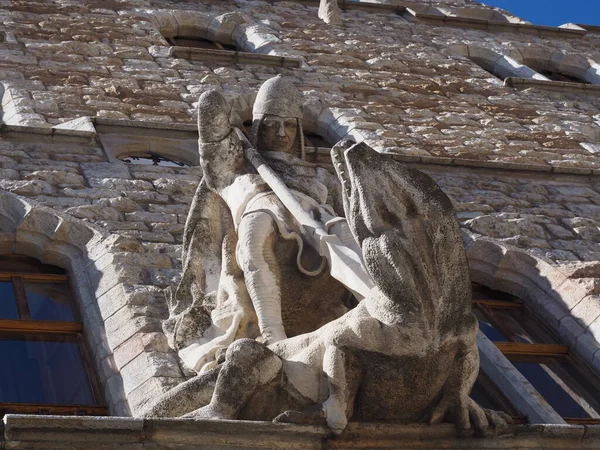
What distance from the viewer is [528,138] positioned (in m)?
12.1

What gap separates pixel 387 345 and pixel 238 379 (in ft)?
2.15

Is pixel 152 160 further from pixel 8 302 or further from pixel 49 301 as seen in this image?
pixel 8 302

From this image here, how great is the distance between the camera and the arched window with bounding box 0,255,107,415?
708 cm

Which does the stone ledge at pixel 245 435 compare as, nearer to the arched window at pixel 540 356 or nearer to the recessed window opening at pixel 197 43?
the arched window at pixel 540 356

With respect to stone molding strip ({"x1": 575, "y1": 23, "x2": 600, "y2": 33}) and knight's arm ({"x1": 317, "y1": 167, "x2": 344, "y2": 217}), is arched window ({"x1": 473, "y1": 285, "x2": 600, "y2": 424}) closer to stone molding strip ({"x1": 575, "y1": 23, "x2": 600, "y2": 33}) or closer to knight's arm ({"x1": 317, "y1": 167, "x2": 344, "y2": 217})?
knight's arm ({"x1": 317, "y1": 167, "x2": 344, "y2": 217})

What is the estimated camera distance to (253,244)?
6.96 m

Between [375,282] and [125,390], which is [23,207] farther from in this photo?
[375,282]

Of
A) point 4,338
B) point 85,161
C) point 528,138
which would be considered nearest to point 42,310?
point 4,338

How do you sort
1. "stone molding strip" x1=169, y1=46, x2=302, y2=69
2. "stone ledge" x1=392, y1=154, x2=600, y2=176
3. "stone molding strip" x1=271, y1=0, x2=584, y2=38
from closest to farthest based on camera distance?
"stone ledge" x1=392, y1=154, x2=600, y2=176
"stone molding strip" x1=169, y1=46, x2=302, y2=69
"stone molding strip" x1=271, y1=0, x2=584, y2=38

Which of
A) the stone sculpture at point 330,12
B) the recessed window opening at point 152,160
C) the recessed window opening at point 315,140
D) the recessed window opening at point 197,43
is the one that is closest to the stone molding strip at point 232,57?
the recessed window opening at point 315,140

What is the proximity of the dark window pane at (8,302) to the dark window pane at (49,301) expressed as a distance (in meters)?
0.09

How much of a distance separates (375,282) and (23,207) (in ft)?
11.2

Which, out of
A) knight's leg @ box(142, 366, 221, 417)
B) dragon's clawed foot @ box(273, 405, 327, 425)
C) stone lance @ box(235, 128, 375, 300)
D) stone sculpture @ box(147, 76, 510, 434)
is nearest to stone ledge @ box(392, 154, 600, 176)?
stone lance @ box(235, 128, 375, 300)

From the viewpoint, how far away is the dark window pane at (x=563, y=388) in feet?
26.8
